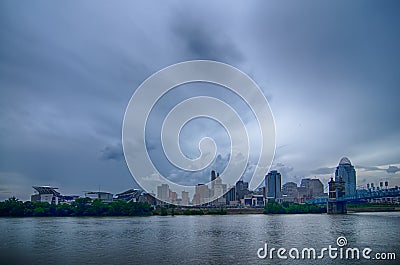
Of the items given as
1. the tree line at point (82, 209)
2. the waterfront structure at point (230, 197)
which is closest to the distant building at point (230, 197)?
the waterfront structure at point (230, 197)

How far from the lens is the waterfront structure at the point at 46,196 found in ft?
257

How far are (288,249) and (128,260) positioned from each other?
6902 mm

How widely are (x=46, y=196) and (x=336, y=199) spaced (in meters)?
58.7

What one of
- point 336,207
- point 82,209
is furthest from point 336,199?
point 82,209

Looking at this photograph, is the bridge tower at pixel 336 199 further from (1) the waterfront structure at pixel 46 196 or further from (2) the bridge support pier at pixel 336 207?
(1) the waterfront structure at pixel 46 196

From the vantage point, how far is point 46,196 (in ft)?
258

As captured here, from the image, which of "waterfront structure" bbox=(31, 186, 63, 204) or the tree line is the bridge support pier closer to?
the tree line

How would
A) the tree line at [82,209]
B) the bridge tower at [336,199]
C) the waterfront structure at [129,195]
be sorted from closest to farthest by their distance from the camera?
1. the tree line at [82,209]
2. the bridge tower at [336,199]
3. the waterfront structure at [129,195]

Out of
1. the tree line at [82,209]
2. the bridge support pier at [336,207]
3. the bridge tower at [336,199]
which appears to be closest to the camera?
the tree line at [82,209]

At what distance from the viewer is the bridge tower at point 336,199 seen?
190 ft

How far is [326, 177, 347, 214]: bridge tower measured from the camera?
190 feet

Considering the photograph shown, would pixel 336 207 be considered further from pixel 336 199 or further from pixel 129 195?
pixel 129 195

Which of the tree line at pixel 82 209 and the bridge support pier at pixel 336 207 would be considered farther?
the bridge support pier at pixel 336 207

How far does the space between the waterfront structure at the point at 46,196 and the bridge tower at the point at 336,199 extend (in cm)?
5533
